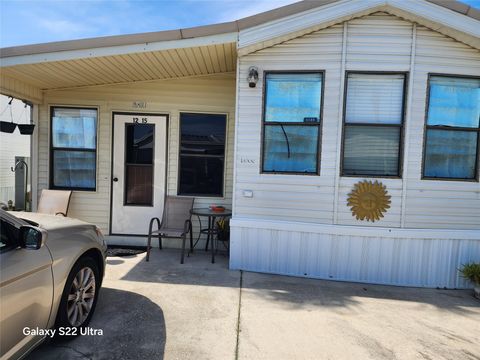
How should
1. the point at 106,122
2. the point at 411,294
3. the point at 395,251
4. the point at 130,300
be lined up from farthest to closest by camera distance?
the point at 106,122 < the point at 395,251 < the point at 411,294 < the point at 130,300

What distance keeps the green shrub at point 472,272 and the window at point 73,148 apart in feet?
18.9

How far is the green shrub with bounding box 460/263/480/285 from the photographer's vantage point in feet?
13.6

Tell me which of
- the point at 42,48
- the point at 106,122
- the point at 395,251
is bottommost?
the point at 395,251

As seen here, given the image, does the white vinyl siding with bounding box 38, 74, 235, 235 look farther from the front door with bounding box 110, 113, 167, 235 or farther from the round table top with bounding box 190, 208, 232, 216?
the round table top with bounding box 190, 208, 232, 216

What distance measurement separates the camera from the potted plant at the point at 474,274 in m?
4.14

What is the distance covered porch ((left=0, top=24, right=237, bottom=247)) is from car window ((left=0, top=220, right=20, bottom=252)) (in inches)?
144

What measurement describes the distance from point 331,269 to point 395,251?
88cm

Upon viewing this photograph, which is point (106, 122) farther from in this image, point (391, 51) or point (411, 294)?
point (411, 294)

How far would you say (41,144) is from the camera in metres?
5.79

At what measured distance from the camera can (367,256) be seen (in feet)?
14.8

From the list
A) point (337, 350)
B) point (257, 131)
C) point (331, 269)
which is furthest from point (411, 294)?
point (257, 131)

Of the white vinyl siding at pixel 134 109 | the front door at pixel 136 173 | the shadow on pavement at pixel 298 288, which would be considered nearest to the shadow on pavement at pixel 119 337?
the shadow on pavement at pixel 298 288

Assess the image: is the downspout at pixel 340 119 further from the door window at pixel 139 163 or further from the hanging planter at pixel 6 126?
the hanging planter at pixel 6 126

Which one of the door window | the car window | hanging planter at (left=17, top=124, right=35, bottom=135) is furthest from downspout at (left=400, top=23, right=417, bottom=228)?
hanging planter at (left=17, top=124, right=35, bottom=135)
